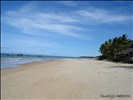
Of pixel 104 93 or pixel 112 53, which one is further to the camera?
pixel 112 53

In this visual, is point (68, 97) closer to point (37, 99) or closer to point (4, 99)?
point (37, 99)

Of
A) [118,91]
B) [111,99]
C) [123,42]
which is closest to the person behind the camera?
[111,99]

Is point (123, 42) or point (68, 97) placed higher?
point (123, 42)

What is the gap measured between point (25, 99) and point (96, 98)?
2.67 m

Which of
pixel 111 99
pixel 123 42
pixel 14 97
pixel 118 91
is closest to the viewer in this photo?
pixel 111 99

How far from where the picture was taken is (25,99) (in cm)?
640

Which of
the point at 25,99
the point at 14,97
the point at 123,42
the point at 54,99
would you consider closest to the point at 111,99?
the point at 54,99

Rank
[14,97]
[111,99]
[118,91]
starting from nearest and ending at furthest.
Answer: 1. [111,99]
2. [14,97]
3. [118,91]

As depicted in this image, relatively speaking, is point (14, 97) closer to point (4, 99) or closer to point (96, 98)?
point (4, 99)

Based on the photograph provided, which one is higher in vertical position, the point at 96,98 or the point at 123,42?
the point at 123,42

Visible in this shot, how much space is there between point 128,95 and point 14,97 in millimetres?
4532

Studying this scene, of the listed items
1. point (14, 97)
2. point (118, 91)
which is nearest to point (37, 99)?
Answer: point (14, 97)

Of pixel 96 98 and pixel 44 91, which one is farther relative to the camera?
pixel 44 91

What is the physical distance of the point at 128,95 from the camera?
6.79 m
